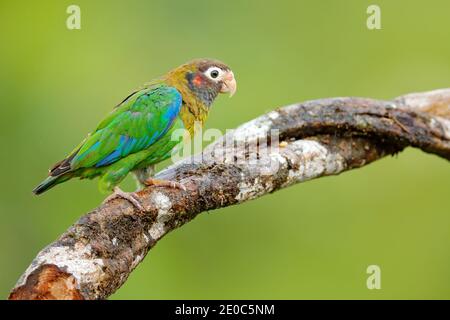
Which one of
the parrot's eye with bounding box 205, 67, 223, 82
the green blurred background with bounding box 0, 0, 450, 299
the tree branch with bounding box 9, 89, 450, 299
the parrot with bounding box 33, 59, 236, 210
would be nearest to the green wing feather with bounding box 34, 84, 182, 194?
the parrot with bounding box 33, 59, 236, 210

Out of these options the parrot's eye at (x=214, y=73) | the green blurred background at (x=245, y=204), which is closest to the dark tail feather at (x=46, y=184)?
the parrot's eye at (x=214, y=73)

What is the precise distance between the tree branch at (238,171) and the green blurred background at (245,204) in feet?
9.79

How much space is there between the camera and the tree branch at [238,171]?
372 centimetres

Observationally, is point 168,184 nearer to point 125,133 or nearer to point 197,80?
point 125,133

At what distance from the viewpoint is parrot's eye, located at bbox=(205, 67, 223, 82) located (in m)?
6.13

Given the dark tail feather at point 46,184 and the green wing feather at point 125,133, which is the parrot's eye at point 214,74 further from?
the dark tail feather at point 46,184

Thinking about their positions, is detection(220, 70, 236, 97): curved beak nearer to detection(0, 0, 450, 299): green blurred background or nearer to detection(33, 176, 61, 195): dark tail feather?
detection(33, 176, 61, 195): dark tail feather

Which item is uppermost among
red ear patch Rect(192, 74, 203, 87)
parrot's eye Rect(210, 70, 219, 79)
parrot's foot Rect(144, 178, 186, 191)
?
parrot's eye Rect(210, 70, 219, 79)

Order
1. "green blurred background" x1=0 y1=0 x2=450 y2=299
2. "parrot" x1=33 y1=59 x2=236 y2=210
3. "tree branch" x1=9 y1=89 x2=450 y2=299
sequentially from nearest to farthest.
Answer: "tree branch" x1=9 y1=89 x2=450 y2=299, "parrot" x1=33 y1=59 x2=236 y2=210, "green blurred background" x1=0 y1=0 x2=450 y2=299

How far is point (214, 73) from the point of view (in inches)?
243

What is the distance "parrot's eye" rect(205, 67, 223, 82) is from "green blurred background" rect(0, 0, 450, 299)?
2382 millimetres


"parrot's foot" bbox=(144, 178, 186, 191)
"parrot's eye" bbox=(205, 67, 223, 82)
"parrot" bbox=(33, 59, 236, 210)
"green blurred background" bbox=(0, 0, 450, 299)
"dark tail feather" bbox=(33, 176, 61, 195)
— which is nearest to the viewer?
"parrot's foot" bbox=(144, 178, 186, 191)

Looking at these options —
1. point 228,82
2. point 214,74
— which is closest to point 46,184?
point 214,74

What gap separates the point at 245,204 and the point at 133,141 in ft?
13.3
